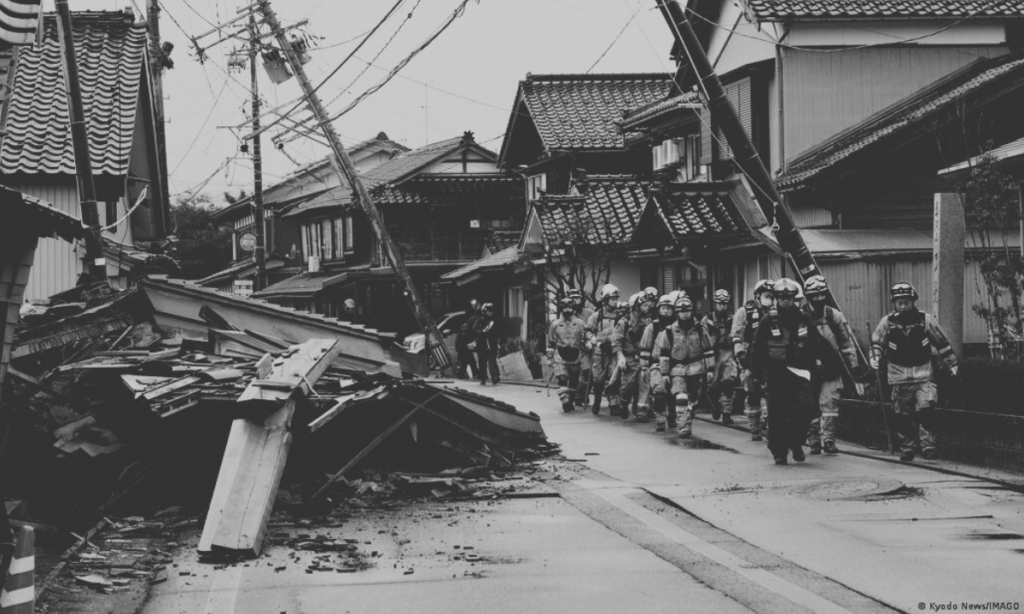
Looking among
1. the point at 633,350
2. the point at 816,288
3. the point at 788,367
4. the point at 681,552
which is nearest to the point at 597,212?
the point at 633,350

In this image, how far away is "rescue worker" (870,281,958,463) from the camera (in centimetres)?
1473

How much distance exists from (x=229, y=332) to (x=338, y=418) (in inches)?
113

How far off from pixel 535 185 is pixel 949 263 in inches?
1157

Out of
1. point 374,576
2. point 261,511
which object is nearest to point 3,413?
point 261,511

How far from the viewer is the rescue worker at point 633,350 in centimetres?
2098

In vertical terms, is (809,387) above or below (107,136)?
below

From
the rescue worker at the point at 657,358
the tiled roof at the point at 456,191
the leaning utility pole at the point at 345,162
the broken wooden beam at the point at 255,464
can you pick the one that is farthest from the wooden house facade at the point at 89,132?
the tiled roof at the point at 456,191

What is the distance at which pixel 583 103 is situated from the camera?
42094 millimetres

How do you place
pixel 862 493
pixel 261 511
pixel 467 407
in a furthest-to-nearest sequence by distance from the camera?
pixel 467 407 → pixel 862 493 → pixel 261 511

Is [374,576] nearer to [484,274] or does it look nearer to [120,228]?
[120,228]

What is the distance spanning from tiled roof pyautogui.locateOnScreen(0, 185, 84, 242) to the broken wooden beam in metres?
2.05

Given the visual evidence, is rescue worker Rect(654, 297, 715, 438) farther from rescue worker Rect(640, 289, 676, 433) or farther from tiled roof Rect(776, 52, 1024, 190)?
tiled roof Rect(776, 52, 1024, 190)

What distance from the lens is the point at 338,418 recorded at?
1339cm

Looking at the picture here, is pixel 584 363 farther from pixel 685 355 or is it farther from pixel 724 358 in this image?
pixel 685 355
